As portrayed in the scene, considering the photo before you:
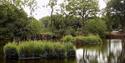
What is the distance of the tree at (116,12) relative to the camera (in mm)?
43997

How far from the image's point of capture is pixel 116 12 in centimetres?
4494

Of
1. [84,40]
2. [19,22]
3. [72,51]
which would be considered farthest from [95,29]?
[72,51]

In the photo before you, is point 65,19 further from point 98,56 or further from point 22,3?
point 98,56

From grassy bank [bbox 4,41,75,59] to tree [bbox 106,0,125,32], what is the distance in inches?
1084

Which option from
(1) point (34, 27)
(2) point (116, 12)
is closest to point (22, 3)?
(1) point (34, 27)

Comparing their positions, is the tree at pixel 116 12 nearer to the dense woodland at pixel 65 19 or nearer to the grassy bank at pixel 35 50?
the dense woodland at pixel 65 19

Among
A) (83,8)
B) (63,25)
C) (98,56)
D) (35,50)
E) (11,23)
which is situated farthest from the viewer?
(83,8)

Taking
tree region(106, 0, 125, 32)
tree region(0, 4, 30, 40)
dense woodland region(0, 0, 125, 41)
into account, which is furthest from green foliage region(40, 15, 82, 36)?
tree region(0, 4, 30, 40)

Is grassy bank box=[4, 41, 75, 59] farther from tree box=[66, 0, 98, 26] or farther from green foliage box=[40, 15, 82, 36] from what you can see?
tree box=[66, 0, 98, 26]

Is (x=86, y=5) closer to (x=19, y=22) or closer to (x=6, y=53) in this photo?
(x=19, y=22)

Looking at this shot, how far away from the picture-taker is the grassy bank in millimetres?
16766

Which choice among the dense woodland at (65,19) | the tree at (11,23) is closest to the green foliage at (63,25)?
the dense woodland at (65,19)

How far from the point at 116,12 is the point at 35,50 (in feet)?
98.9

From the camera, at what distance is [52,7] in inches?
1663
